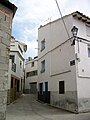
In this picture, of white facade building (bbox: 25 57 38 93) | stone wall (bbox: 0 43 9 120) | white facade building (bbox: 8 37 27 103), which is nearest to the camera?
stone wall (bbox: 0 43 9 120)

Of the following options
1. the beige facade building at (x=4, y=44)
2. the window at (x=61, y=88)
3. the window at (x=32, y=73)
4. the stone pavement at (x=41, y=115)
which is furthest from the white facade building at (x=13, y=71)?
the window at (x=32, y=73)

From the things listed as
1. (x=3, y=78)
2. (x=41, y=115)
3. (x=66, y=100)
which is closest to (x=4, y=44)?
(x=3, y=78)

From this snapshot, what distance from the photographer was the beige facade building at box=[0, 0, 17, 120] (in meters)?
6.98

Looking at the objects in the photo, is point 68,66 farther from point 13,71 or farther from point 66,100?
point 13,71

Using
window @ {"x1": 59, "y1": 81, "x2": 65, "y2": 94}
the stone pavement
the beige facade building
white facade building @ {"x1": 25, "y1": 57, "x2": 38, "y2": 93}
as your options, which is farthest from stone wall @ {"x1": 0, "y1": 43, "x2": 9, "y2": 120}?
white facade building @ {"x1": 25, "y1": 57, "x2": 38, "y2": 93}

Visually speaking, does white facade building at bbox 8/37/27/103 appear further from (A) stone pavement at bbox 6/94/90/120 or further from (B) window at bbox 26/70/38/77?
(B) window at bbox 26/70/38/77

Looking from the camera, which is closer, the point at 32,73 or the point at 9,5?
the point at 9,5

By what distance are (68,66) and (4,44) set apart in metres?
7.59

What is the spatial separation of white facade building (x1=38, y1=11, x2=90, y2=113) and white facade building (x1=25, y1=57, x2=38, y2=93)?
1552cm

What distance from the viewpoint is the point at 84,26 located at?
1423 centimetres

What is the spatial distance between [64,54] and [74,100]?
13.2 ft

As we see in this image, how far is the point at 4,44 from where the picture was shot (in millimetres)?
7324

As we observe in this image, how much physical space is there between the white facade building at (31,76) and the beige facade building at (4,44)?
1034 inches

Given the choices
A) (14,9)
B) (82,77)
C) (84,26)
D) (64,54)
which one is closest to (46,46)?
(64,54)
